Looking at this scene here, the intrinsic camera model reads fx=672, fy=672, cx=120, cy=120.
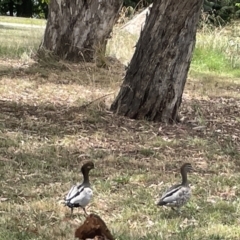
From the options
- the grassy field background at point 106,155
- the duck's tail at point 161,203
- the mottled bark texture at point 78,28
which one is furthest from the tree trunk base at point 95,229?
the mottled bark texture at point 78,28

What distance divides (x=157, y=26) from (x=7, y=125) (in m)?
2.32

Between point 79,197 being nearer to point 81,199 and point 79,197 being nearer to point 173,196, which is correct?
→ point 81,199

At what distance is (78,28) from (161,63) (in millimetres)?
4486

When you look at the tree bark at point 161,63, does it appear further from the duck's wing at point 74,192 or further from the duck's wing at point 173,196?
the duck's wing at point 74,192

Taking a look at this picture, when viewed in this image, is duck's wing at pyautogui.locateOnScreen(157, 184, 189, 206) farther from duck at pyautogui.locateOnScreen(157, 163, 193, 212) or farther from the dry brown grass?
the dry brown grass

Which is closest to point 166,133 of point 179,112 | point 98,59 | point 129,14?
point 179,112

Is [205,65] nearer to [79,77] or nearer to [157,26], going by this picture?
[79,77]

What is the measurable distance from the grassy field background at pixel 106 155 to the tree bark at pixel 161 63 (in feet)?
0.90

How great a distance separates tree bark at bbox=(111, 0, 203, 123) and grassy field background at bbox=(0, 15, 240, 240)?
27 centimetres

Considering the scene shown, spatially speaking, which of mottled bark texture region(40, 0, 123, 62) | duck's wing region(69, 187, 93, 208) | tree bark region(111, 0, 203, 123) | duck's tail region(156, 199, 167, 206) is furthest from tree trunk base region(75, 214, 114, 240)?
mottled bark texture region(40, 0, 123, 62)

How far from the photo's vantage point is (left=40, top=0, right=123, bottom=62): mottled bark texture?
41.6 ft

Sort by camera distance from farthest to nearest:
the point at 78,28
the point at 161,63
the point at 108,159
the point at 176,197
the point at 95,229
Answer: the point at 78,28
the point at 161,63
the point at 108,159
the point at 176,197
the point at 95,229

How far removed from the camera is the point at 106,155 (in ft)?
23.2

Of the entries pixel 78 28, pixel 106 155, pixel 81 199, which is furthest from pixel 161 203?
pixel 78 28
